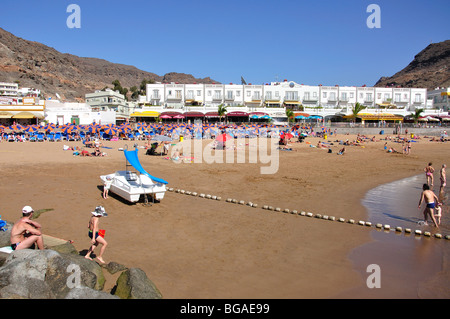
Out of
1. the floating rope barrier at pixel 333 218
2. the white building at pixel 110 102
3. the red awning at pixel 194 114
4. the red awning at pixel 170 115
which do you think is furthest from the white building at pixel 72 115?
the floating rope barrier at pixel 333 218

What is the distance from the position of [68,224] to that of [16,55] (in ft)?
372

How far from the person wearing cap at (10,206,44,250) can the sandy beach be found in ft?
4.14

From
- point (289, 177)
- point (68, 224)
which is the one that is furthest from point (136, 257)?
point (289, 177)

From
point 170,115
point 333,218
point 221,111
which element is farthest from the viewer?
point 221,111

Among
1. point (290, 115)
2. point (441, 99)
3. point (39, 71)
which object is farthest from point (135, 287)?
point (39, 71)

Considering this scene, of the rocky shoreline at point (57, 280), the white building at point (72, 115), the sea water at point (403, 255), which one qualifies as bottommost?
the sea water at point (403, 255)

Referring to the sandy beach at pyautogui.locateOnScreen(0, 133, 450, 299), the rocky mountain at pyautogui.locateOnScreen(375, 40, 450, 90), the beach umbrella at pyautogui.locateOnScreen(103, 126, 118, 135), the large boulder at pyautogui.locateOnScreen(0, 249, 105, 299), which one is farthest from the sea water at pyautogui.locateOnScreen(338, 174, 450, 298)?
the rocky mountain at pyautogui.locateOnScreen(375, 40, 450, 90)

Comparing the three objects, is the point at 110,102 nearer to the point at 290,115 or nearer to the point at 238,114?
the point at 238,114

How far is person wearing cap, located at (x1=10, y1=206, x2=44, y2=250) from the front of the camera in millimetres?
5219

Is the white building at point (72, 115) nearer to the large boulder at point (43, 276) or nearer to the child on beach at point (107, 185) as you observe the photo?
the child on beach at point (107, 185)

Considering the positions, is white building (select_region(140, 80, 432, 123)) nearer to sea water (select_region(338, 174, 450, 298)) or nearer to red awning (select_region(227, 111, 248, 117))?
red awning (select_region(227, 111, 248, 117))

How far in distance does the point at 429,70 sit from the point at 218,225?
547 feet

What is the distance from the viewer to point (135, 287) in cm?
443

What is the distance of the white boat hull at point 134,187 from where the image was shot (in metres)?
9.01
